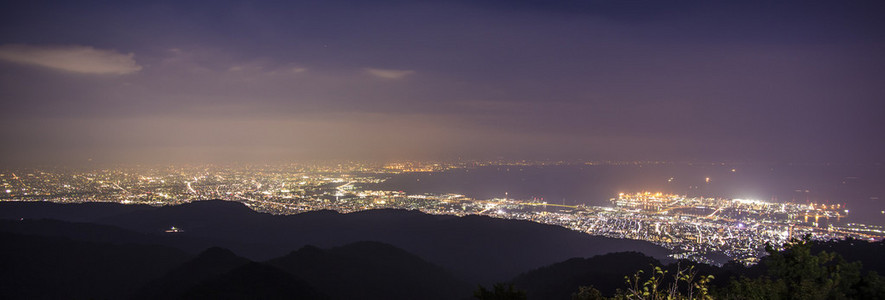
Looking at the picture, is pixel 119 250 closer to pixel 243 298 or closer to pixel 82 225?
pixel 82 225

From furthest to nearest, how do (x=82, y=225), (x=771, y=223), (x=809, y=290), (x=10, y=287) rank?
(x=771, y=223) < (x=82, y=225) < (x=10, y=287) < (x=809, y=290)

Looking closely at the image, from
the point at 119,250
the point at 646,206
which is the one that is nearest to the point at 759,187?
the point at 646,206

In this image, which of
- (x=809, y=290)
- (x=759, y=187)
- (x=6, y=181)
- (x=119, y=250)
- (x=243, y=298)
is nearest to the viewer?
(x=809, y=290)

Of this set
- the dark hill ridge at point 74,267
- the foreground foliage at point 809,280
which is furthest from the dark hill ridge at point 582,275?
the dark hill ridge at point 74,267

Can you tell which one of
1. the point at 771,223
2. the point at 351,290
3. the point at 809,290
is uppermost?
the point at 809,290

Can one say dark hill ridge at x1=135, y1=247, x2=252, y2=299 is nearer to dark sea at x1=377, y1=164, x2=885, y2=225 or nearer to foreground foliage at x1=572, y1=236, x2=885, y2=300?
foreground foliage at x1=572, y1=236, x2=885, y2=300

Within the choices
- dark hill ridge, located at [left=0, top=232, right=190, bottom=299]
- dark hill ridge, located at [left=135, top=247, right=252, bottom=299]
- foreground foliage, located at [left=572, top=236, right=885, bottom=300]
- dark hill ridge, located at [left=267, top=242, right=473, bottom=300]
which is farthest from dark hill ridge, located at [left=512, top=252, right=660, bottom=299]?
dark hill ridge, located at [left=0, top=232, right=190, bottom=299]

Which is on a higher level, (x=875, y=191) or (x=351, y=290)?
(x=875, y=191)
